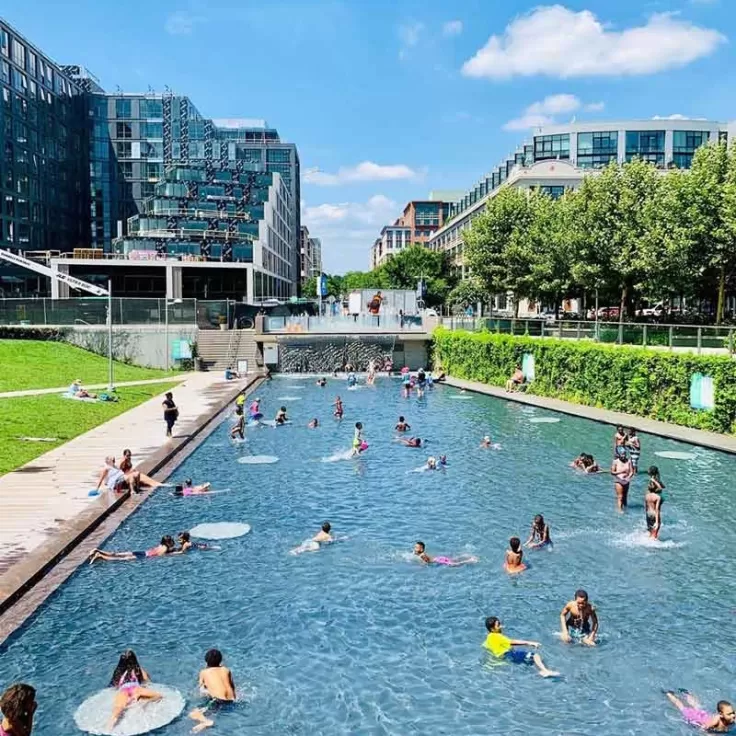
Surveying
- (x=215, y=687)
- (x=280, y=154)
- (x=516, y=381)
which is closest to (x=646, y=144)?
(x=516, y=381)

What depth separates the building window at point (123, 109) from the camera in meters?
121

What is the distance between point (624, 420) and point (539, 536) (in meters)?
18.3

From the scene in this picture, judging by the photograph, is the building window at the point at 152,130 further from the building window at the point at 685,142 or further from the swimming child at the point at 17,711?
the swimming child at the point at 17,711

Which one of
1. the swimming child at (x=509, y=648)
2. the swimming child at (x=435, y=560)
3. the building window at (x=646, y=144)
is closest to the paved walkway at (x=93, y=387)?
the swimming child at (x=435, y=560)

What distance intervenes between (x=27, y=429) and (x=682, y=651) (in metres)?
24.9

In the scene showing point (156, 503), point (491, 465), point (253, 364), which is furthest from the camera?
point (253, 364)

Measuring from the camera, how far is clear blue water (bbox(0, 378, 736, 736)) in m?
11.0

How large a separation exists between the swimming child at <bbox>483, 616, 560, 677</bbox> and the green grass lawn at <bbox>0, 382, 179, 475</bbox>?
16.3 m

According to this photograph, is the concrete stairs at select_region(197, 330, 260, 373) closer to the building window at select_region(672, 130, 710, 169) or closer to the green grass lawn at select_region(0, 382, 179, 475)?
the green grass lawn at select_region(0, 382, 179, 475)

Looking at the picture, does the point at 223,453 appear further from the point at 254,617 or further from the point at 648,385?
the point at 648,385

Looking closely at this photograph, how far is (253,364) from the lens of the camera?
60.2 metres

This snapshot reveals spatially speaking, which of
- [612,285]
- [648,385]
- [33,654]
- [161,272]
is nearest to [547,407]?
[648,385]

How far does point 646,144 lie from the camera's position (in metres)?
104

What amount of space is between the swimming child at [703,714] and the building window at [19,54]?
10757cm
